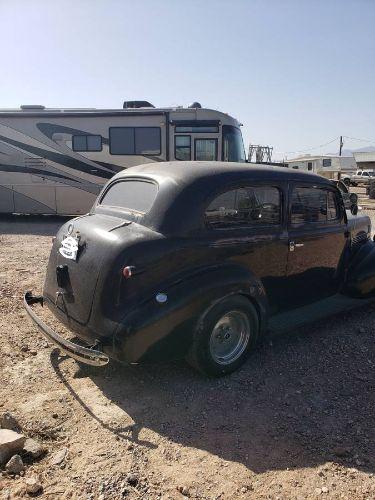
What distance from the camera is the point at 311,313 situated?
4488 millimetres

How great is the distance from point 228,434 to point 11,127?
40.5 feet

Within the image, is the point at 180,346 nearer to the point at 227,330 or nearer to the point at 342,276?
the point at 227,330

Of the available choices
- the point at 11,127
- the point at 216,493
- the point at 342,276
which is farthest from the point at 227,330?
the point at 11,127

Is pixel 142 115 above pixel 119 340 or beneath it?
above

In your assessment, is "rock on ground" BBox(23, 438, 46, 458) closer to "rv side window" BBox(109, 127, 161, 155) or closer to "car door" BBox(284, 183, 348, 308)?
"car door" BBox(284, 183, 348, 308)

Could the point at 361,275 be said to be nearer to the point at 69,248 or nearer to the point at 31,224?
the point at 69,248

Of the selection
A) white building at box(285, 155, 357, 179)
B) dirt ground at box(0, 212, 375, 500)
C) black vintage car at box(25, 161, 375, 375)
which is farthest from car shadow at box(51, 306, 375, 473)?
white building at box(285, 155, 357, 179)

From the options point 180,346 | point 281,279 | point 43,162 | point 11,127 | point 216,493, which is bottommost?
point 216,493

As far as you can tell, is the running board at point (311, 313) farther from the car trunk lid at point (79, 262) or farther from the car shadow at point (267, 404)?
the car trunk lid at point (79, 262)

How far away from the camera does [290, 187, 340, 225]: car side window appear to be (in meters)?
4.41

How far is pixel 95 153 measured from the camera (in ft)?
41.1

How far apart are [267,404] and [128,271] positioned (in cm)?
162

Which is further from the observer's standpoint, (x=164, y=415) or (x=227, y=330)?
(x=227, y=330)

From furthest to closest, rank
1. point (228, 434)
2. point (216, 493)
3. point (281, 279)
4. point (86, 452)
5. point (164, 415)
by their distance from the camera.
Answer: point (281, 279) → point (164, 415) → point (228, 434) → point (86, 452) → point (216, 493)
